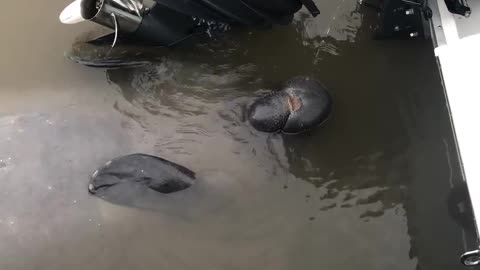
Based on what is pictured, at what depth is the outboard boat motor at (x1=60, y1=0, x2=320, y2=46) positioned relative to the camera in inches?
113

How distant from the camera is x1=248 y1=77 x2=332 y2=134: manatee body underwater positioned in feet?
9.74

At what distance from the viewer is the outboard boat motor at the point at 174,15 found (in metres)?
2.88

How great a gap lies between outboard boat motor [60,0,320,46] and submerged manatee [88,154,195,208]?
2.19 ft

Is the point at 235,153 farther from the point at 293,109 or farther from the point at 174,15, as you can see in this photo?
the point at 174,15

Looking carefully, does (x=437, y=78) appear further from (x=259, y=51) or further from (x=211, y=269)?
(x=211, y=269)

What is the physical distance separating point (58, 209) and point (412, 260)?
5.87 ft

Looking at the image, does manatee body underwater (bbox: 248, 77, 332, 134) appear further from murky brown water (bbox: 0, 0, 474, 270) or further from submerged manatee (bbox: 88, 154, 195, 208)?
submerged manatee (bbox: 88, 154, 195, 208)

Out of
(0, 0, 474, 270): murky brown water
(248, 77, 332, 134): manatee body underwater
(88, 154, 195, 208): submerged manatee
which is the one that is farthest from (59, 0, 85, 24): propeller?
(248, 77, 332, 134): manatee body underwater

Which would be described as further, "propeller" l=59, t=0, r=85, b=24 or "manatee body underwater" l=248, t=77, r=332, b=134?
"manatee body underwater" l=248, t=77, r=332, b=134

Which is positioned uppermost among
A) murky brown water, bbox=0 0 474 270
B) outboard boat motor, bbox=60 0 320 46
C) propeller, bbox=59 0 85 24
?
propeller, bbox=59 0 85 24

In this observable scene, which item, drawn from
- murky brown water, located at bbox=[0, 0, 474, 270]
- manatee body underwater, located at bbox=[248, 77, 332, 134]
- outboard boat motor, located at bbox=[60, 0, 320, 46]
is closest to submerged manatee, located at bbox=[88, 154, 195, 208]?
murky brown water, located at bbox=[0, 0, 474, 270]

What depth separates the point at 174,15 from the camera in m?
3.05

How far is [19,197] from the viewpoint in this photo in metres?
2.92

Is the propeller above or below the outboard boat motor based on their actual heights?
above
